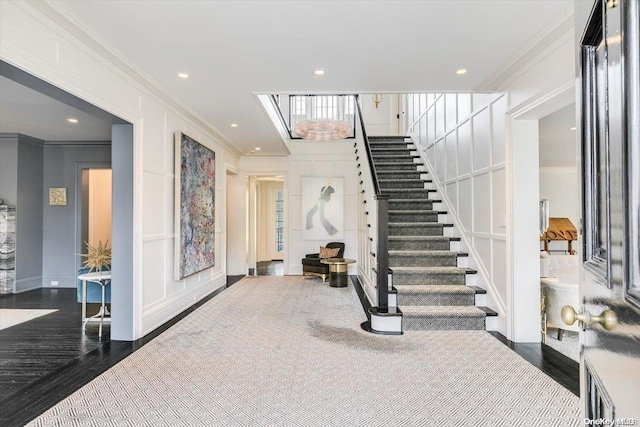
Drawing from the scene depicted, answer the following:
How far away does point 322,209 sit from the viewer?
736 centimetres

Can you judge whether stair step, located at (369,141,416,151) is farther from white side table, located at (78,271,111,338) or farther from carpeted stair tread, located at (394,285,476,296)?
white side table, located at (78,271,111,338)

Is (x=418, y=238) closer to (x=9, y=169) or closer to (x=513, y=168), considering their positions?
(x=513, y=168)

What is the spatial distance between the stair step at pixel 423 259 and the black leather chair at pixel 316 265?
2311 millimetres

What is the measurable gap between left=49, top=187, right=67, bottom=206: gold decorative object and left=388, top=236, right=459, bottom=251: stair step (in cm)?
575

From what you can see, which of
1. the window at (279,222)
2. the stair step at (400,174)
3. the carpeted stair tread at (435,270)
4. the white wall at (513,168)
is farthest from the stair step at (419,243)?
the window at (279,222)

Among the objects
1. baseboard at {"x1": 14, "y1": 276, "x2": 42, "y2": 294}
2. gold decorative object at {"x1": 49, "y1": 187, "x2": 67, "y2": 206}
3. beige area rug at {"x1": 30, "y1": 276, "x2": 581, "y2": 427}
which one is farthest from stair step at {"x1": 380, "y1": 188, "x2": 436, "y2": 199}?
baseboard at {"x1": 14, "y1": 276, "x2": 42, "y2": 294}

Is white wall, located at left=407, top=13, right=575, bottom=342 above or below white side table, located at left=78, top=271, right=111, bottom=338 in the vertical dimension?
above

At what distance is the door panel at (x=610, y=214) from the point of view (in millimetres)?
599

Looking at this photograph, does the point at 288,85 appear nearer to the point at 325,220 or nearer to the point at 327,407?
the point at 327,407

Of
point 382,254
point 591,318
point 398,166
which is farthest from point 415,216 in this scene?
point 591,318

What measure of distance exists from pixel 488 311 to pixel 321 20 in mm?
3295

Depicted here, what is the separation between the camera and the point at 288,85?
141 inches

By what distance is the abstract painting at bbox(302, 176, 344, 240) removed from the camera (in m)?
7.35

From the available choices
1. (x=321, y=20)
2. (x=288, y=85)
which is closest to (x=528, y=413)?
(x=321, y=20)
